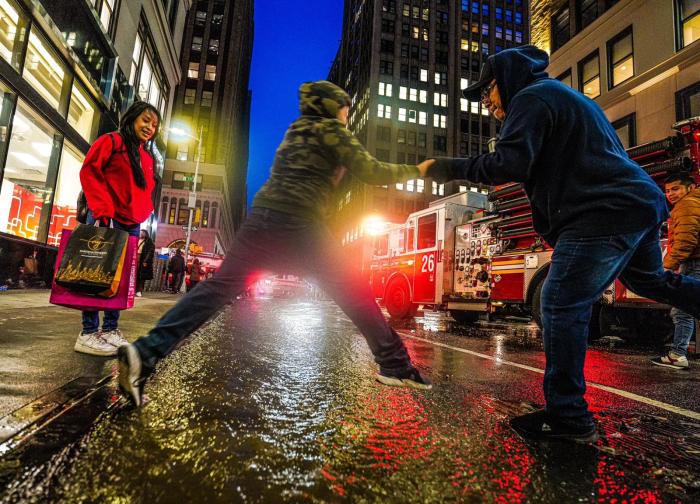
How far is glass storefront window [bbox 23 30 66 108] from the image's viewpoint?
9367 mm

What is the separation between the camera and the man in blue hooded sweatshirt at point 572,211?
189 cm

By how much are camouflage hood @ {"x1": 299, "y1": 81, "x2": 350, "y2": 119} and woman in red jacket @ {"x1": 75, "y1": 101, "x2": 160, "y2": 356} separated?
1.64m

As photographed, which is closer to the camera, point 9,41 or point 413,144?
point 9,41

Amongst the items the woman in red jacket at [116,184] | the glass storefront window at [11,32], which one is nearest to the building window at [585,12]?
the glass storefront window at [11,32]

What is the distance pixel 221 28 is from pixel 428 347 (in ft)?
199

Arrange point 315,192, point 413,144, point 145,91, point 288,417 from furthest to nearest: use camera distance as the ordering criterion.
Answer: point 413,144 < point 145,91 < point 315,192 < point 288,417

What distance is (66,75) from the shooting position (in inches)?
425

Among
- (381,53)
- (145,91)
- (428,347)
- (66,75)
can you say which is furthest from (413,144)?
(428,347)

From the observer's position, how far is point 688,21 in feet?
44.4

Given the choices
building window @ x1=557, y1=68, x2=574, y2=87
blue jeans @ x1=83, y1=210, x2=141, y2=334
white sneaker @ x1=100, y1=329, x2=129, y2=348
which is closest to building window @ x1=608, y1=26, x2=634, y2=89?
building window @ x1=557, y1=68, x2=574, y2=87

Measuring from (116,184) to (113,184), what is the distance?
Result: 22mm

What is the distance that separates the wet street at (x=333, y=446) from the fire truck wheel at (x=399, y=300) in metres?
6.66

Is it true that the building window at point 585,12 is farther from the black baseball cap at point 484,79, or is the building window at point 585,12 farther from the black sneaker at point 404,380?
the black sneaker at point 404,380

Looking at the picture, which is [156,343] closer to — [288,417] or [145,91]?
[288,417]
